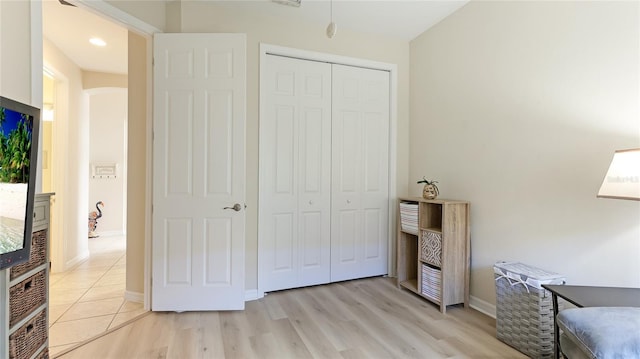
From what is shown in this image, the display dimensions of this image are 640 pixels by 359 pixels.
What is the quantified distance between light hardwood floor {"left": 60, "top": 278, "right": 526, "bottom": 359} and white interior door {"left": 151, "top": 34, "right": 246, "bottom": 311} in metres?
0.24

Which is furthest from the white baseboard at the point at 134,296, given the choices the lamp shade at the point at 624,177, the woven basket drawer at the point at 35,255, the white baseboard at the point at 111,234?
the white baseboard at the point at 111,234

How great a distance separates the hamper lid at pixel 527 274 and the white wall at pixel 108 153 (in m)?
6.58

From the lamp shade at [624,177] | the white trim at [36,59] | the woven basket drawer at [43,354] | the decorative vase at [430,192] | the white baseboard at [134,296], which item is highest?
the white trim at [36,59]

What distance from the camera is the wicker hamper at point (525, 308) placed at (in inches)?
72.9

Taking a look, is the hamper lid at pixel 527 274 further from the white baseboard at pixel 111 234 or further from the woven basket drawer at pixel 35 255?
the white baseboard at pixel 111 234

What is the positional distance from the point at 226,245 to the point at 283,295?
804mm

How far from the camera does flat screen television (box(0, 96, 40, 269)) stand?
1.23 m

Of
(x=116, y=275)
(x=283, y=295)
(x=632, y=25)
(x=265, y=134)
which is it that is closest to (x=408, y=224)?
(x=283, y=295)

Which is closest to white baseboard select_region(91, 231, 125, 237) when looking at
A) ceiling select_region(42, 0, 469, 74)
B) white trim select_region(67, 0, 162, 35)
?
ceiling select_region(42, 0, 469, 74)

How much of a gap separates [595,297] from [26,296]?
276 cm

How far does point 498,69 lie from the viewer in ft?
7.97

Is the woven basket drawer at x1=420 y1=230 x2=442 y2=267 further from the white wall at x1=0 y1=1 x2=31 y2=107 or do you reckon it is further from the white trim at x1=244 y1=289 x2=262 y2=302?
the white wall at x1=0 y1=1 x2=31 y2=107

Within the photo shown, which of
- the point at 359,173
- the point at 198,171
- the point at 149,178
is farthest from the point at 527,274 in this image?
the point at 149,178

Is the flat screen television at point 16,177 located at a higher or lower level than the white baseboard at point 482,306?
higher
